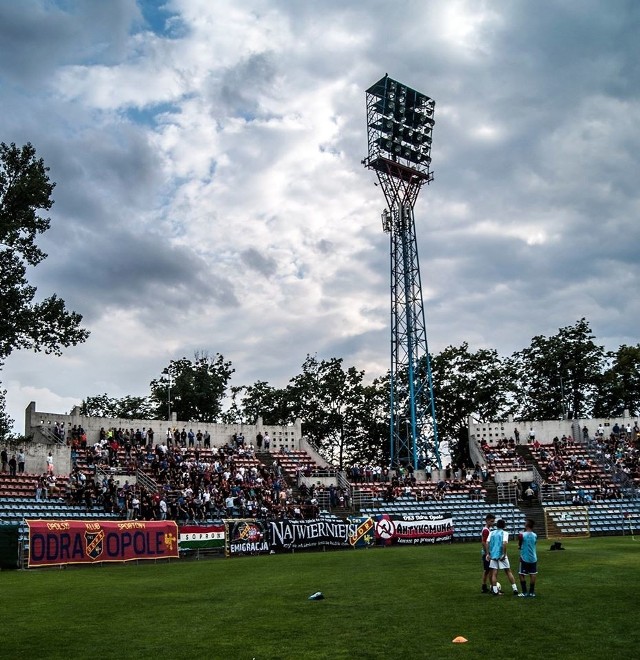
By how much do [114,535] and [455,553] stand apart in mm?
14493

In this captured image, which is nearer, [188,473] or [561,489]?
[188,473]

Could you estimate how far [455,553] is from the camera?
3319cm

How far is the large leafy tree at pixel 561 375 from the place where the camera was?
80875 millimetres

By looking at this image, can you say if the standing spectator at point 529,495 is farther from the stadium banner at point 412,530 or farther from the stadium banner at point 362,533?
the stadium banner at point 362,533

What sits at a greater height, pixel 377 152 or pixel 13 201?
pixel 377 152

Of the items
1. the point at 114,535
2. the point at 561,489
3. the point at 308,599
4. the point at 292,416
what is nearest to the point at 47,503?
the point at 114,535

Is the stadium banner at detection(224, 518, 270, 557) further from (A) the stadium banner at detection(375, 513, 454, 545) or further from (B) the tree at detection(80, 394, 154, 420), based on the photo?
(B) the tree at detection(80, 394, 154, 420)

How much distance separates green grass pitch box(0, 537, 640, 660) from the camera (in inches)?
467

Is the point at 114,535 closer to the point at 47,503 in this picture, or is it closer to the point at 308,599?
the point at 47,503

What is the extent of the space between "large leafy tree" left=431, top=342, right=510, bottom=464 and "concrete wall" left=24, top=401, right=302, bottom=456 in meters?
24.2

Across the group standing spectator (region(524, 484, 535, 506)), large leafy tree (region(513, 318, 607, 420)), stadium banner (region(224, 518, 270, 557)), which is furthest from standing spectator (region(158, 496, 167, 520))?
large leafy tree (region(513, 318, 607, 420))

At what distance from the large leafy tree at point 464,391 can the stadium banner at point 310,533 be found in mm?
41387

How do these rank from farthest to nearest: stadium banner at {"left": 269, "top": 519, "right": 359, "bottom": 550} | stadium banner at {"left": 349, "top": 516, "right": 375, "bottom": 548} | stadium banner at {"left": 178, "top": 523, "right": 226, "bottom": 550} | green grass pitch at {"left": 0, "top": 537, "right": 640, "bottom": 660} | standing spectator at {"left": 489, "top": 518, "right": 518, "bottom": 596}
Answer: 1. stadium banner at {"left": 349, "top": 516, "right": 375, "bottom": 548}
2. stadium banner at {"left": 269, "top": 519, "right": 359, "bottom": 550}
3. stadium banner at {"left": 178, "top": 523, "right": 226, "bottom": 550}
4. standing spectator at {"left": 489, "top": 518, "right": 518, "bottom": 596}
5. green grass pitch at {"left": 0, "top": 537, "right": 640, "bottom": 660}

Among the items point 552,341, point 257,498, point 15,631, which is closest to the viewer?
point 15,631
